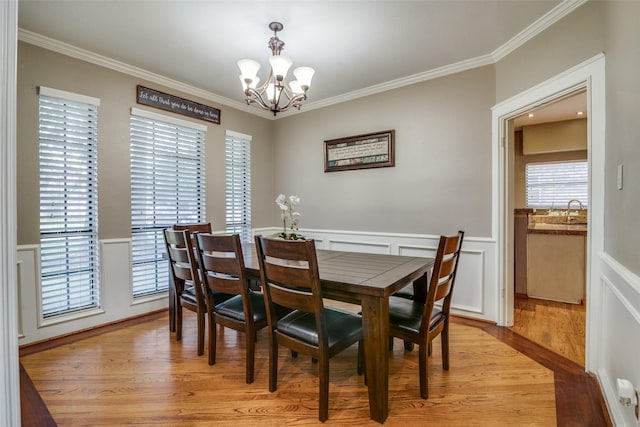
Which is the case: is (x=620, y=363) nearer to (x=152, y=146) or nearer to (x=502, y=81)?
(x=502, y=81)

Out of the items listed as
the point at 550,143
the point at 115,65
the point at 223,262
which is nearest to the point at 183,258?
the point at 223,262

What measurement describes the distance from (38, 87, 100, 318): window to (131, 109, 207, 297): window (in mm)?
354

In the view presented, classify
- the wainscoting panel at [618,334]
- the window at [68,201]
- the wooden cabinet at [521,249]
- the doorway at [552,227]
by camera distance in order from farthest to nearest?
the wooden cabinet at [521,249] < the doorway at [552,227] < the window at [68,201] < the wainscoting panel at [618,334]

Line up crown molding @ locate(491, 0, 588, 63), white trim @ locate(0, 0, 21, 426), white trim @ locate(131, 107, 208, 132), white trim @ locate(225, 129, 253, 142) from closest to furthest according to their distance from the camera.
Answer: white trim @ locate(0, 0, 21, 426), crown molding @ locate(491, 0, 588, 63), white trim @ locate(131, 107, 208, 132), white trim @ locate(225, 129, 253, 142)

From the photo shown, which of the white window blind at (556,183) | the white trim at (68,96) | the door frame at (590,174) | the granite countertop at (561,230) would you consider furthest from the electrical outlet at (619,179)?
the white trim at (68,96)

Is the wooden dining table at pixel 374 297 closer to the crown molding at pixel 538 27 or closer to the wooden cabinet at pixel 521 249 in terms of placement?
the crown molding at pixel 538 27

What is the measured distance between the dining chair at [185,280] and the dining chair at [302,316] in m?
0.75

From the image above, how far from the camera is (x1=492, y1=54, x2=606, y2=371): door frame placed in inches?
76.6

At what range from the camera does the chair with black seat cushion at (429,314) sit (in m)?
1.74

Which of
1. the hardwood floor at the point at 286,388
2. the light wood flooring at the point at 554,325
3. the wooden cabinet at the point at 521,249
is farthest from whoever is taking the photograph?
the wooden cabinet at the point at 521,249

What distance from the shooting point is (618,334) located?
5.16ft

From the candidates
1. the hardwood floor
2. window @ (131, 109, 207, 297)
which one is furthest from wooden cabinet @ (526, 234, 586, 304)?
window @ (131, 109, 207, 297)

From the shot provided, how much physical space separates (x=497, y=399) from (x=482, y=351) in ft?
2.11

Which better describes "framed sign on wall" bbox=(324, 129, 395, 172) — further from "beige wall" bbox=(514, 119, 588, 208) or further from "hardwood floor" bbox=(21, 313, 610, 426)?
"beige wall" bbox=(514, 119, 588, 208)
